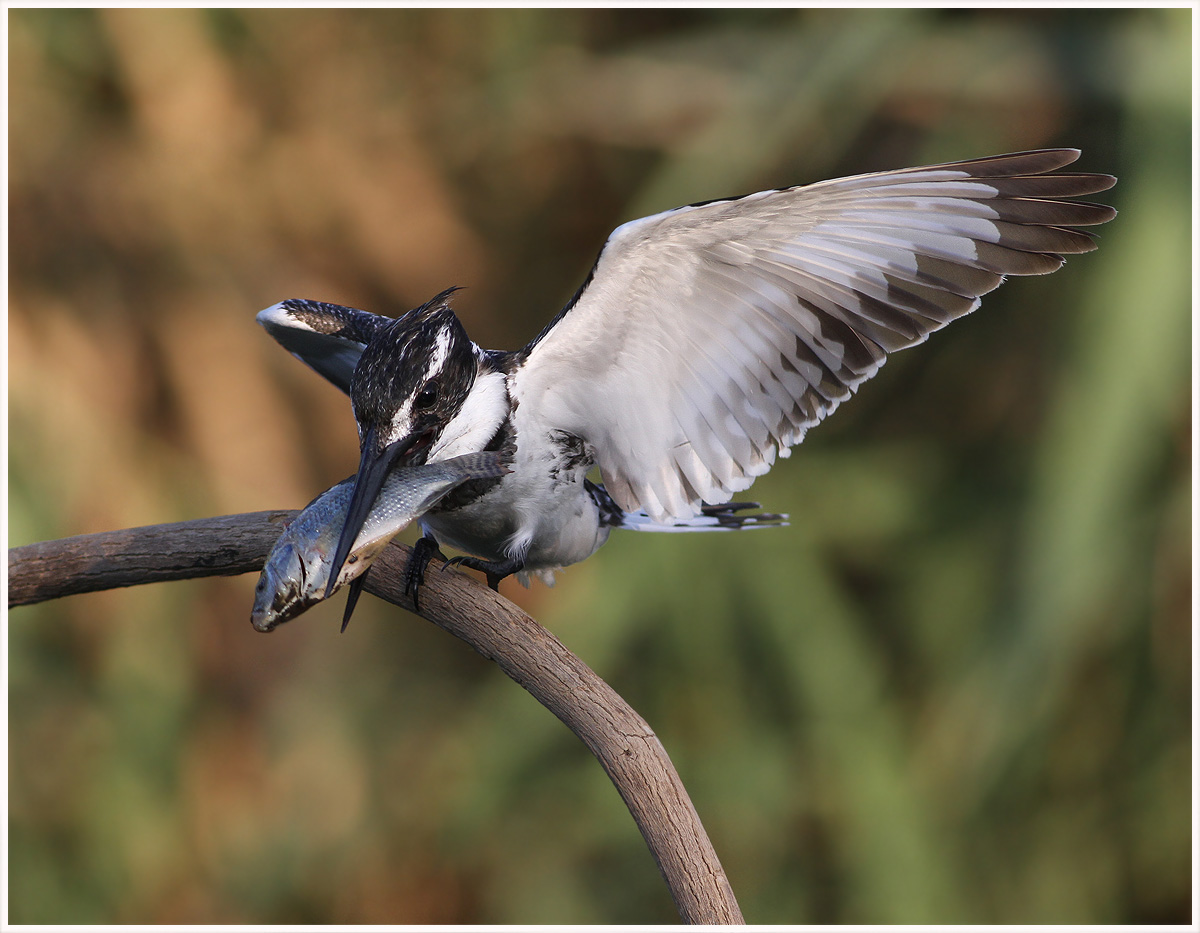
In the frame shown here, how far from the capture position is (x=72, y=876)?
2119 millimetres

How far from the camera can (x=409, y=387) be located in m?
0.95

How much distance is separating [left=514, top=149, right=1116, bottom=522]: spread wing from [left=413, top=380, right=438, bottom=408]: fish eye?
0.10 m

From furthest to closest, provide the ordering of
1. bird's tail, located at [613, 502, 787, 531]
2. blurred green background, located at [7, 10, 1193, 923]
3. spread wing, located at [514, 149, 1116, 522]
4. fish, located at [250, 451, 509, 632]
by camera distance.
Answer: blurred green background, located at [7, 10, 1193, 923], bird's tail, located at [613, 502, 787, 531], spread wing, located at [514, 149, 1116, 522], fish, located at [250, 451, 509, 632]

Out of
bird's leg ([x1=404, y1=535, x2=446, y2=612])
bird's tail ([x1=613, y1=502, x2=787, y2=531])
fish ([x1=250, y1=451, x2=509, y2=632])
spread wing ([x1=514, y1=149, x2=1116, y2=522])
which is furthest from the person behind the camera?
bird's tail ([x1=613, y1=502, x2=787, y2=531])

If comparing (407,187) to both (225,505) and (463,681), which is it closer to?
(225,505)

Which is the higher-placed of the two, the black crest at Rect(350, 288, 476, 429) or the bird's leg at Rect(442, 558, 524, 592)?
the black crest at Rect(350, 288, 476, 429)

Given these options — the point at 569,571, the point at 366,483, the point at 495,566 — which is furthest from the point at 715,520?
the point at 569,571

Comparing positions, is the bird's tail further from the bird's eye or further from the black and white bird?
the bird's eye

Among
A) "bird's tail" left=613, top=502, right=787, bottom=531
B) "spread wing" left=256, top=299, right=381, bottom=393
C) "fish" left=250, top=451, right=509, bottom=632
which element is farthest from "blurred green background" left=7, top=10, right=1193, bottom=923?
"fish" left=250, top=451, right=509, bottom=632

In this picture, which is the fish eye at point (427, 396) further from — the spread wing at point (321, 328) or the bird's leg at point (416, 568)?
the spread wing at point (321, 328)

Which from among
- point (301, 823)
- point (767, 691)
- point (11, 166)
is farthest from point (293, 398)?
point (767, 691)

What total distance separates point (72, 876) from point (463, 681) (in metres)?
0.86

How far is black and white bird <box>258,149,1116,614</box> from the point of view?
91cm

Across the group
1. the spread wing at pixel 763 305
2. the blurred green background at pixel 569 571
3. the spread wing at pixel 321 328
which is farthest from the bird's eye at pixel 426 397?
the blurred green background at pixel 569 571
